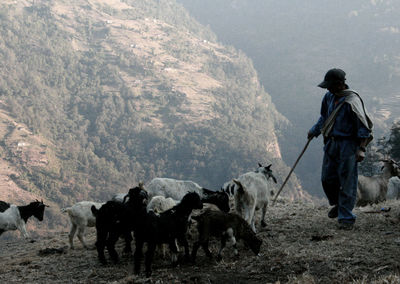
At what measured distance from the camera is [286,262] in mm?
6301

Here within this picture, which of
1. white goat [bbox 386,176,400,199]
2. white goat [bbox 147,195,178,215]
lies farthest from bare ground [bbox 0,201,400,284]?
white goat [bbox 386,176,400,199]

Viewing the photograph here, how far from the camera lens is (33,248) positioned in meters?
11.9

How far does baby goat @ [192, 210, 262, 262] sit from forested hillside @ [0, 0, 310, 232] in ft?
323

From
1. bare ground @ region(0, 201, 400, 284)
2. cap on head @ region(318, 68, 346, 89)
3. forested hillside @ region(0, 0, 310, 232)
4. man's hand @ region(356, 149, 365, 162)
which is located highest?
forested hillside @ region(0, 0, 310, 232)

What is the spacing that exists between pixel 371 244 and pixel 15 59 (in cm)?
18847

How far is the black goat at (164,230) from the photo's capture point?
6660mm

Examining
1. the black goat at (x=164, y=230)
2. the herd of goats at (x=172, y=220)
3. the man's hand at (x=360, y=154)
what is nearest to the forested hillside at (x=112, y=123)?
the herd of goats at (x=172, y=220)

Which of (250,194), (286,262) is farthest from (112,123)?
(286,262)

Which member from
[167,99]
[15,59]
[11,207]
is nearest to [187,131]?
[167,99]

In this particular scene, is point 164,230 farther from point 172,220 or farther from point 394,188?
point 394,188

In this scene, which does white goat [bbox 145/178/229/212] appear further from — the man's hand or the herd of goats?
the man's hand

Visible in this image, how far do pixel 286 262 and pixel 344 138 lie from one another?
241cm

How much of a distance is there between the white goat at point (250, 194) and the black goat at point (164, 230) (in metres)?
1.41

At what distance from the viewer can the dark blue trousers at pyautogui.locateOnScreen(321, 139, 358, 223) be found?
740cm
